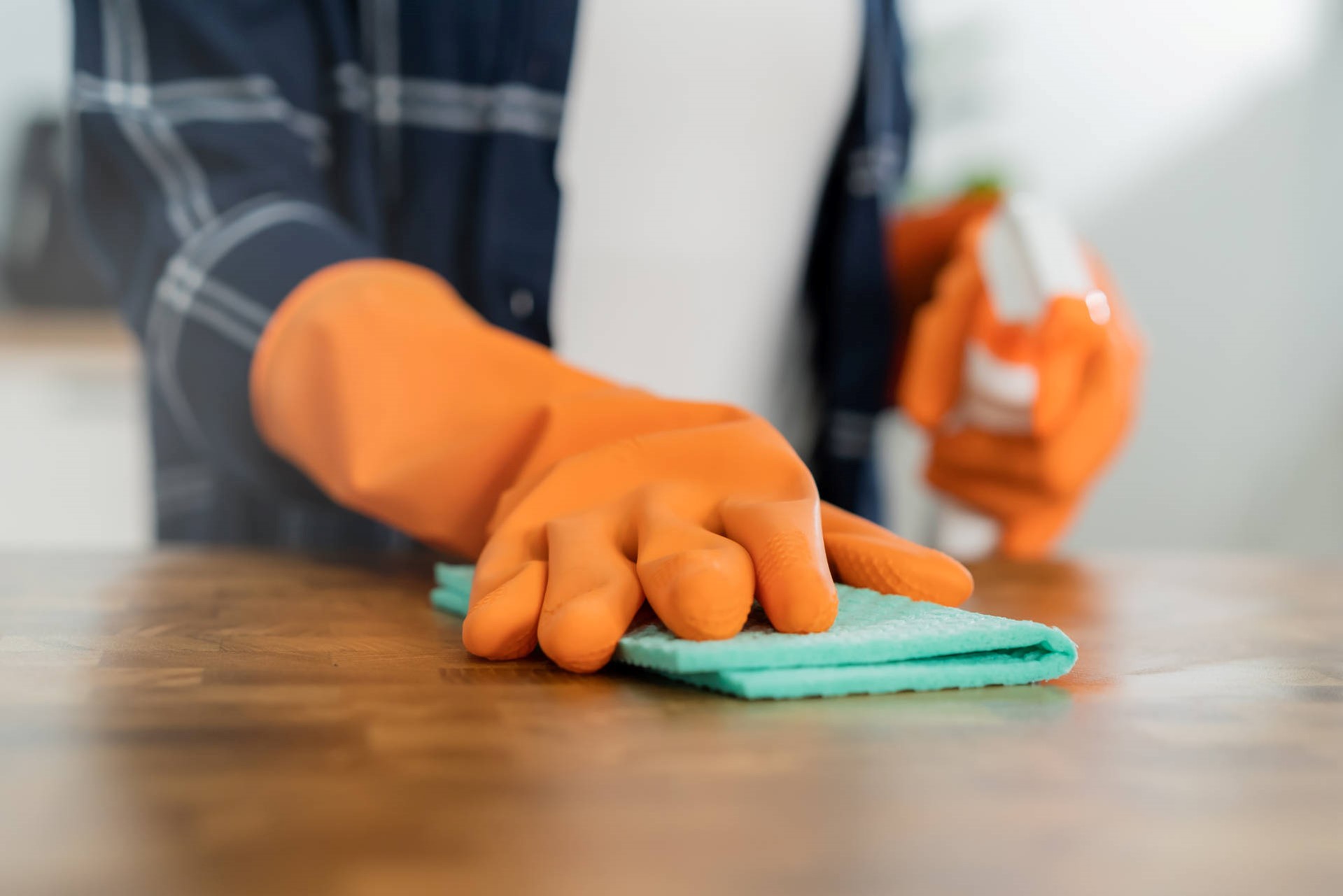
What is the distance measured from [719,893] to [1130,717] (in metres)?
0.19

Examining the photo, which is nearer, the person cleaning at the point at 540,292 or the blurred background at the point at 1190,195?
the person cleaning at the point at 540,292

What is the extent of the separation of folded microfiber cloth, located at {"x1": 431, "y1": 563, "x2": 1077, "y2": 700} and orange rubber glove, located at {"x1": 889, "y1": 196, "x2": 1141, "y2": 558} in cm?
41

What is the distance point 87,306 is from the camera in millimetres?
2133

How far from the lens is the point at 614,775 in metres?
0.26

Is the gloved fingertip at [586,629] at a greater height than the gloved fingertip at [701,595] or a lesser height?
lesser

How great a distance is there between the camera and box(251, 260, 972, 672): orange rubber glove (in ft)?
1.17

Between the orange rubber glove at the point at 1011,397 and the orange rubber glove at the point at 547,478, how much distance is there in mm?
359

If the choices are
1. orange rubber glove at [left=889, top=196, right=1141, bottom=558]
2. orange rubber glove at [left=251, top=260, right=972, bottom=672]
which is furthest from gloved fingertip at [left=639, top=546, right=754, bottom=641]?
orange rubber glove at [left=889, top=196, right=1141, bottom=558]

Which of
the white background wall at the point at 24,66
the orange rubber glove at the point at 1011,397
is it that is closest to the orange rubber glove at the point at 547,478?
the orange rubber glove at the point at 1011,397

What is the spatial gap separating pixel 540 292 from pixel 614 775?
641mm

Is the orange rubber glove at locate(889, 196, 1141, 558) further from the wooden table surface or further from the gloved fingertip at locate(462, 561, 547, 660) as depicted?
the gloved fingertip at locate(462, 561, 547, 660)

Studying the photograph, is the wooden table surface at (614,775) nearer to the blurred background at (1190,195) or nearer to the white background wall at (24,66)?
the blurred background at (1190,195)

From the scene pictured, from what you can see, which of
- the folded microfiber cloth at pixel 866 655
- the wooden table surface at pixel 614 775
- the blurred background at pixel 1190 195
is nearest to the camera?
the wooden table surface at pixel 614 775

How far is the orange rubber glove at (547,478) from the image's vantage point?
1.17 ft
